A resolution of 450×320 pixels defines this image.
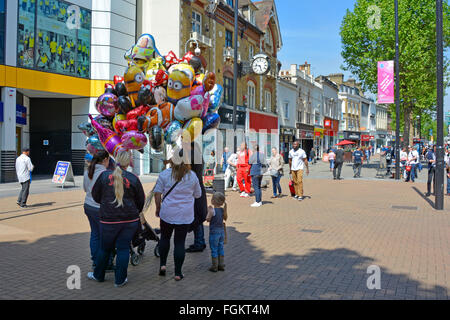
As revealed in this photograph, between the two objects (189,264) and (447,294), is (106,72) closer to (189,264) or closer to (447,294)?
(189,264)

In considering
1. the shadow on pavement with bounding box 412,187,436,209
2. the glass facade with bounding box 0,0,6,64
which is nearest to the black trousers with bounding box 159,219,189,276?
the shadow on pavement with bounding box 412,187,436,209

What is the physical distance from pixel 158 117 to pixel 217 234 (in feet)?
7.03

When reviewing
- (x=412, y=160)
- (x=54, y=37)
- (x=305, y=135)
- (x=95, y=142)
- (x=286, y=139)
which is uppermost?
(x=54, y=37)

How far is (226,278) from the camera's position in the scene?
5.15m

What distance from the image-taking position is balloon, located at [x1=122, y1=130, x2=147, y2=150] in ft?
20.2

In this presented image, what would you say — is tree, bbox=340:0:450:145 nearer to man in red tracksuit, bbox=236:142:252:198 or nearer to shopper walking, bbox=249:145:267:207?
man in red tracksuit, bbox=236:142:252:198

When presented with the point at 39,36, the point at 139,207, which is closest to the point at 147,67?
the point at 139,207

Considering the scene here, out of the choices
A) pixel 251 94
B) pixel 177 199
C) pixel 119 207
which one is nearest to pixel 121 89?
pixel 177 199

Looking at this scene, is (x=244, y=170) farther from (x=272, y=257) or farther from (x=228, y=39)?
(x=228, y=39)

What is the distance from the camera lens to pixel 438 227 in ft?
28.1

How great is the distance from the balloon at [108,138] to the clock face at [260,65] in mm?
14637

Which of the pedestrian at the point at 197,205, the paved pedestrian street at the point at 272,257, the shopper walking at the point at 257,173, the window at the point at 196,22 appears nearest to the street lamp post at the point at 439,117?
the paved pedestrian street at the point at 272,257

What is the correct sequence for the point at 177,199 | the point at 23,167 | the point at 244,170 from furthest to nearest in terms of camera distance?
the point at 244,170 → the point at 23,167 → the point at 177,199

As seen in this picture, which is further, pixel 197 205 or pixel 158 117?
pixel 158 117
